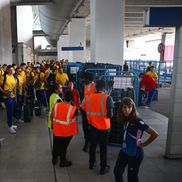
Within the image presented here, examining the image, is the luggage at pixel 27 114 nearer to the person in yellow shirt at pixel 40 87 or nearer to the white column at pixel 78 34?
the person in yellow shirt at pixel 40 87

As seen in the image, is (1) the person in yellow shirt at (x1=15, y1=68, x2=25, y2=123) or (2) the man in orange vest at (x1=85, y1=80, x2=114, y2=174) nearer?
(2) the man in orange vest at (x1=85, y1=80, x2=114, y2=174)

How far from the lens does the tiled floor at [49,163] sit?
450 centimetres

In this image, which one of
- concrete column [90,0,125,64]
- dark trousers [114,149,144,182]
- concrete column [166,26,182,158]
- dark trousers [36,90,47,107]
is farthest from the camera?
concrete column [90,0,125,64]

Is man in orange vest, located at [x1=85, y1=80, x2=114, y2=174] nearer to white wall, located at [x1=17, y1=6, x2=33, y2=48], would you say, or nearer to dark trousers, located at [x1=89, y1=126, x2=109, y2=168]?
dark trousers, located at [x1=89, y1=126, x2=109, y2=168]

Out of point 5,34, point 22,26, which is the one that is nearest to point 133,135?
point 5,34

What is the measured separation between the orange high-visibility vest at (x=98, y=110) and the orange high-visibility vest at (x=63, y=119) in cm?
37

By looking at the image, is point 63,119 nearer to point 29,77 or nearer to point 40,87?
point 40,87

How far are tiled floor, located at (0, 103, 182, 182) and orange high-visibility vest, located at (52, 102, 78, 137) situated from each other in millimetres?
766

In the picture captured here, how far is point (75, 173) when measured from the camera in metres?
4.67

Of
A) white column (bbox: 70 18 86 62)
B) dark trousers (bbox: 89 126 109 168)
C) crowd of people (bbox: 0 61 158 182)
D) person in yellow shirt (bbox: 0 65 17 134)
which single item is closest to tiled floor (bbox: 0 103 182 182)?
crowd of people (bbox: 0 61 158 182)

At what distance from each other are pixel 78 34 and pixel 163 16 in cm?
1743

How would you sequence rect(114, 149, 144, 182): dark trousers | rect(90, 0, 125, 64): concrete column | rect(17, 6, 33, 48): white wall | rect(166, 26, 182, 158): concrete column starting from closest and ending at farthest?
rect(114, 149, 144, 182): dark trousers < rect(166, 26, 182, 158): concrete column < rect(90, 0, 125, 64): concrete column < rect(17, 6, 33, 48): white wall

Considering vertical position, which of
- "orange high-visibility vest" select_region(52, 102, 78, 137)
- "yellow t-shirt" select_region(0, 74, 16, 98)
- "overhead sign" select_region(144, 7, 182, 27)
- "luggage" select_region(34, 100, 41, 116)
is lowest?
"luggage" select_region(34, 100, 41, 116)

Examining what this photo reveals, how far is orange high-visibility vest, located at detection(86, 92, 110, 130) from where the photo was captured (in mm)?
4309
